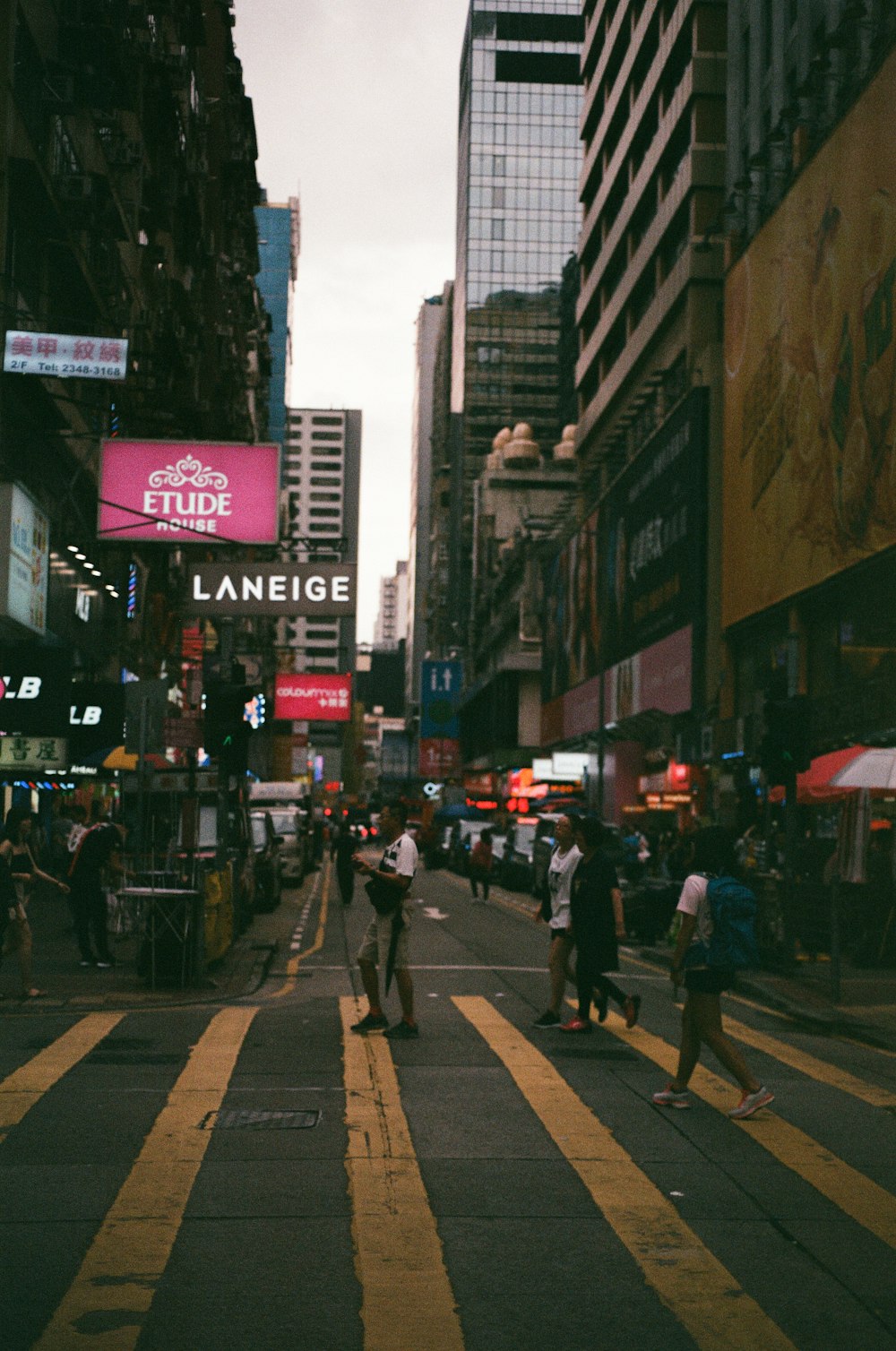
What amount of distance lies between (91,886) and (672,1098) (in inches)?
388

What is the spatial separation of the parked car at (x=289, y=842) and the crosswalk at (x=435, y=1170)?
1115 inches

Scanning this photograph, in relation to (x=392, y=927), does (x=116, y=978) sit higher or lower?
lower

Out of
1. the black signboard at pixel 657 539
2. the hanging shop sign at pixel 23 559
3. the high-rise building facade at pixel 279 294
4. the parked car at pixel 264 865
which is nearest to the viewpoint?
the hanging shop sign at pixel 23 559

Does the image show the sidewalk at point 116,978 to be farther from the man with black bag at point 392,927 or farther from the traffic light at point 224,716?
the man with black bag at point 392,927

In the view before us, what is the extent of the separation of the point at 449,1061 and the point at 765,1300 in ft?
20.1

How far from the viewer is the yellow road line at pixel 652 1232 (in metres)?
5.85

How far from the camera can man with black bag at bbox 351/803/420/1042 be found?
527 inches

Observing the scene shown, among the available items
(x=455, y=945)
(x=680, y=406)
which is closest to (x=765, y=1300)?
(x=455, y=945)

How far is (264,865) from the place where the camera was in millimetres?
31719

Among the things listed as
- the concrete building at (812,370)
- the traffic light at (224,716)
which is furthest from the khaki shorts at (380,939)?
the concrete building at (812,370)

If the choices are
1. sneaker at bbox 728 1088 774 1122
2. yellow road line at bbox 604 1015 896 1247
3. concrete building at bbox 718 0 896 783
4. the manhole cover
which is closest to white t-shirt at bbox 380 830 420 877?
yellow road line at bbox 604 1015 896 1247

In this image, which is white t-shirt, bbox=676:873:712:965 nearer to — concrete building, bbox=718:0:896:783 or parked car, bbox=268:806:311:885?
concrete building, bbox=718:0:896:783

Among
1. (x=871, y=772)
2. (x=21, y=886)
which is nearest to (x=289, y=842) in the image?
(x=871, y=772)

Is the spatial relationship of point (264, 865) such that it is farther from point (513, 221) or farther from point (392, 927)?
point (513, 221)
